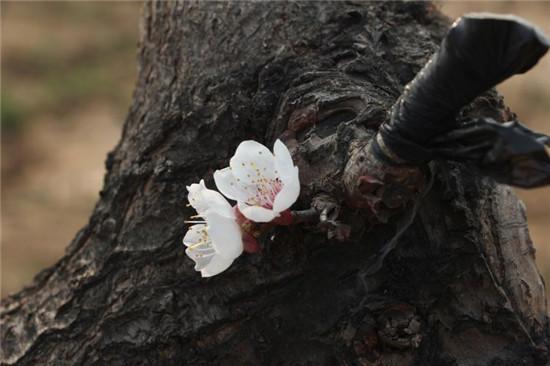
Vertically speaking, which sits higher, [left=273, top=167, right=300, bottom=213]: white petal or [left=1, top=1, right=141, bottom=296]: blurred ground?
[left=1, top=1, right=141, bottom=296]: blurred ground

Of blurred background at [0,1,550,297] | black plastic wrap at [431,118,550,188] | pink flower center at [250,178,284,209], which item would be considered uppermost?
blurred background at [0,1,550,297]

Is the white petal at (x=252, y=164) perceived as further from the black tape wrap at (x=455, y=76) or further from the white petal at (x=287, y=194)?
the black tape wrap at (x=455, y=76)

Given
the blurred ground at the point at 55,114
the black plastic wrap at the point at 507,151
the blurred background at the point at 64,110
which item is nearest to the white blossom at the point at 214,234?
the black plastic wrap at the point at 507,151

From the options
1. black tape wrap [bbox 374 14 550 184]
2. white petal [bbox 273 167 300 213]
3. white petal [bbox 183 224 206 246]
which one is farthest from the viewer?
white petal [bbox 183 224 206 246]

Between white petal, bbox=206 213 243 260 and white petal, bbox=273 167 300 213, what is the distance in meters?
0.08

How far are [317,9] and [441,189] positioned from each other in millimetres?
663

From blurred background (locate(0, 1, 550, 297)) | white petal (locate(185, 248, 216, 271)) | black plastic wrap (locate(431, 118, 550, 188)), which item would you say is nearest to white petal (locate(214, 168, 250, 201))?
white petal (locate(185, 248, 216, 271))

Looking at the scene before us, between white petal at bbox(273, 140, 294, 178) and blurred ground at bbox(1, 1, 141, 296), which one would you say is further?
blurred ground at bbox(1, 1, 141, 296)

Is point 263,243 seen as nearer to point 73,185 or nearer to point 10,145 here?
point 73,185

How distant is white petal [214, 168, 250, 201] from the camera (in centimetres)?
148

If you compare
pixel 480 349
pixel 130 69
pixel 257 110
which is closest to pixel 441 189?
pixel 480 349

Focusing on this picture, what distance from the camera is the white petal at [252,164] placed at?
148 cm

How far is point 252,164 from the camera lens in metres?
1.49

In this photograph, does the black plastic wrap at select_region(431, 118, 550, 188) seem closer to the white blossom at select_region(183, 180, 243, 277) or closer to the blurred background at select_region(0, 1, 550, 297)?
the white blossom at select_region(183, 180, 243, 277)
